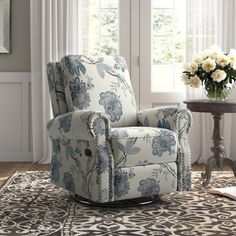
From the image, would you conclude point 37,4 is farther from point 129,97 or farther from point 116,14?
point 129,97

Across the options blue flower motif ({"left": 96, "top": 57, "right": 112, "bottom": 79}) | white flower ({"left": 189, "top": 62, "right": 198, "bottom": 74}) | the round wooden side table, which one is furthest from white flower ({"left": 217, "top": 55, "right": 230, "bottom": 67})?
blue flower motif ({"left": 96, "top": 57, "right": 112, "bottom": 79})

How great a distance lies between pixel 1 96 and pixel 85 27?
3.74ft

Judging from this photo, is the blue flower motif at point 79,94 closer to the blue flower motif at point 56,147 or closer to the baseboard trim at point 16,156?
the blue flower motif at point 56,147

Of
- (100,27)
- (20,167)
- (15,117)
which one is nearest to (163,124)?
(20,167)

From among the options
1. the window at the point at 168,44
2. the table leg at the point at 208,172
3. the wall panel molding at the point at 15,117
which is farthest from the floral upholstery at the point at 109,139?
the wall panel molding at the point at 15,117

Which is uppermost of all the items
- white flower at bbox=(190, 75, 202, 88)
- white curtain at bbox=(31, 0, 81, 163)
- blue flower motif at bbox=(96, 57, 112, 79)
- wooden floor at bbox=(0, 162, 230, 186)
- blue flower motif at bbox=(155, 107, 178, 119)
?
white curtain at bbox=(31, 0, 81, 163)

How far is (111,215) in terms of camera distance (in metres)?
2.68

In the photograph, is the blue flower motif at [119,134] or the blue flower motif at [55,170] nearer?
the blue flower motif at [119,134]

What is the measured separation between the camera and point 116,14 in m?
4.89

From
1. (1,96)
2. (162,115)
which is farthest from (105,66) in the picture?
(1,96)

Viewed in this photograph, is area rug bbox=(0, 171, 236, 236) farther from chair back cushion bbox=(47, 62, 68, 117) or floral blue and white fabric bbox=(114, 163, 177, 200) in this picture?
chair back cushion bbox=(47, 62, 68, 117)

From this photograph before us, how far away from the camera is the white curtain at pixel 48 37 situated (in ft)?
15.6

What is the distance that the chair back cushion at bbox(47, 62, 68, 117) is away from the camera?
3252mm

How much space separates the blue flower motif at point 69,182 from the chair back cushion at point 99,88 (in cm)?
45
